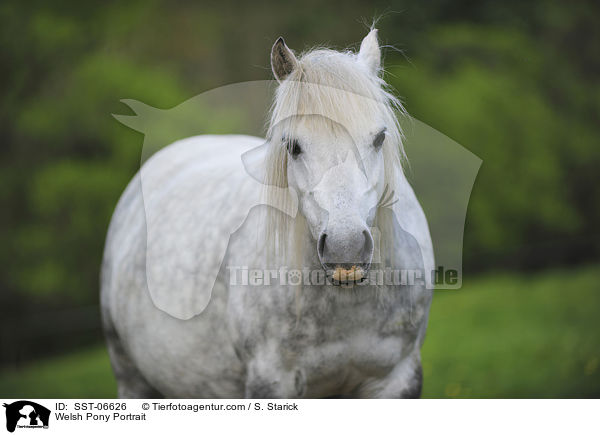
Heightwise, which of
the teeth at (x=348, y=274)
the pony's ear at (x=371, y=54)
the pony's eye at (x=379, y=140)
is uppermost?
the pony's ear at (x=371, y=54)

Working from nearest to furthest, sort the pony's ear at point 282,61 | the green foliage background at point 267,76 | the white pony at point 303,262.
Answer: the white pony at point 303,262 < the pony's ear at point 282,61 < the green foliage background at point 267,76

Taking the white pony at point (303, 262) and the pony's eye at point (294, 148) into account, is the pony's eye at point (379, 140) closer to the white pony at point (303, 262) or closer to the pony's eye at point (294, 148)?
the white pony at point (303, 262)

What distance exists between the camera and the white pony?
229cm

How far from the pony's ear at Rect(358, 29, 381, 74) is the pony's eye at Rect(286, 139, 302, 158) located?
1.73 ft

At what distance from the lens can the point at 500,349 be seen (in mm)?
6512

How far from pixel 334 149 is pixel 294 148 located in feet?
0.57

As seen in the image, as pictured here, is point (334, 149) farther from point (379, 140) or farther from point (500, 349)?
point (500, 349)

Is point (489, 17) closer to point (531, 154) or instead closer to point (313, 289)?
point (531, 154)

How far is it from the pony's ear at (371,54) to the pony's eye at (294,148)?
1.73ft

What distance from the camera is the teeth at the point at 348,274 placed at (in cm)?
214
